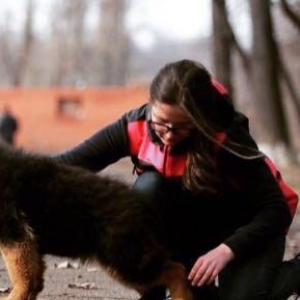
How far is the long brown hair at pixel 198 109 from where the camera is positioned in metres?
5.03

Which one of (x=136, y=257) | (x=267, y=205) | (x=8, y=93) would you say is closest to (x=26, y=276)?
(x=136, y=257)

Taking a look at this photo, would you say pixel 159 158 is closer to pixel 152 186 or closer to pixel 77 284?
pixel 152 186

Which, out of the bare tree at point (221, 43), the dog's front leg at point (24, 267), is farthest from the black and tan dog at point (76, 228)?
the bare tree at point (221, 43)

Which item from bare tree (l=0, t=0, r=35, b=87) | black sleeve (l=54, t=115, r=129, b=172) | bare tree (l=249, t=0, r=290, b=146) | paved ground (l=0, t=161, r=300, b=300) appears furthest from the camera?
bare tree (l=0, t=0, r=35, b=87)

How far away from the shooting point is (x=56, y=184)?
5.16 m

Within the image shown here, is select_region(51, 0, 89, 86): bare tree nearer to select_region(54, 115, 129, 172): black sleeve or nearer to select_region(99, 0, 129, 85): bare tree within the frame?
select_region(99, 0, 129, 85): bare tree

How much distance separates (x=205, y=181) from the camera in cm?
530

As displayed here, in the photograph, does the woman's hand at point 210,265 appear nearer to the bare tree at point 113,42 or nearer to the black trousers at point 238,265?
the black trousers at point 238,265

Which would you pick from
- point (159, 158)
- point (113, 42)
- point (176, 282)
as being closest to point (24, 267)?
point (176, 282)

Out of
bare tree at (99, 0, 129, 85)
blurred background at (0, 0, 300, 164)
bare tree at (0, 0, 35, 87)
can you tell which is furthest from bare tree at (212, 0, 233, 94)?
bare tree at (0, 0, 35, 87)

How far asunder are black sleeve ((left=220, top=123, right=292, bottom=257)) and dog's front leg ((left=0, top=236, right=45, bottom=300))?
106cm

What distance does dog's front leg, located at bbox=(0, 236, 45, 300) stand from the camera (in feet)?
16.8

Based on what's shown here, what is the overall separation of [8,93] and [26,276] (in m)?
39.4

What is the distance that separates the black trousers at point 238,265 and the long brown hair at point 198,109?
206 millimetres
